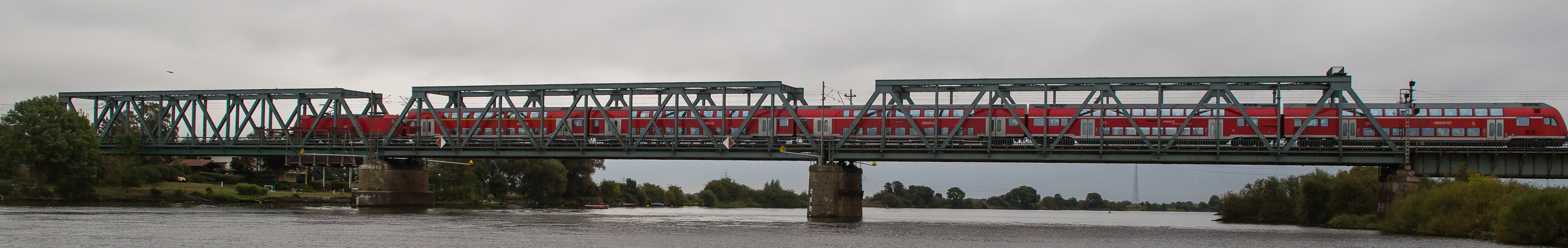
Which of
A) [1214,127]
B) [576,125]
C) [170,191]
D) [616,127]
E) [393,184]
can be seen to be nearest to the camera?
[1214,127]

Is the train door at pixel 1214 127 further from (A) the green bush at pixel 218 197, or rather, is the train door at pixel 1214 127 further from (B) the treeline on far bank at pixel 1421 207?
(A) the green bush at pixel 218 197

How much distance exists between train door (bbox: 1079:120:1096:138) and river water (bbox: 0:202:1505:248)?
545 cm

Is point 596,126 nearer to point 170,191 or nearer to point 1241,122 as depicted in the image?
point 170,191

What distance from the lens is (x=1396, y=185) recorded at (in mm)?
58688

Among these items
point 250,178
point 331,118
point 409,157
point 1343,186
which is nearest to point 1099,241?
point 1343,186

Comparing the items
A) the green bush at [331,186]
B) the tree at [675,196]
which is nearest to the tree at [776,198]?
the tree at [675,196]

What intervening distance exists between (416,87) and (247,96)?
14.7 metres

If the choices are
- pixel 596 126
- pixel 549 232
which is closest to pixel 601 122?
pixel 596 126

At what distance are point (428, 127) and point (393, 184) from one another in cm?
461

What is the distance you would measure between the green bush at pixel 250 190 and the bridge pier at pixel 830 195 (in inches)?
2038

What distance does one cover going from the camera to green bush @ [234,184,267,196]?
91.8 m

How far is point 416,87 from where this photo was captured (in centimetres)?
7719

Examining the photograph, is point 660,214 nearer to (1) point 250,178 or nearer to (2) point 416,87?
(2) point 416,87

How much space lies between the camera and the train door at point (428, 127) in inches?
3135
